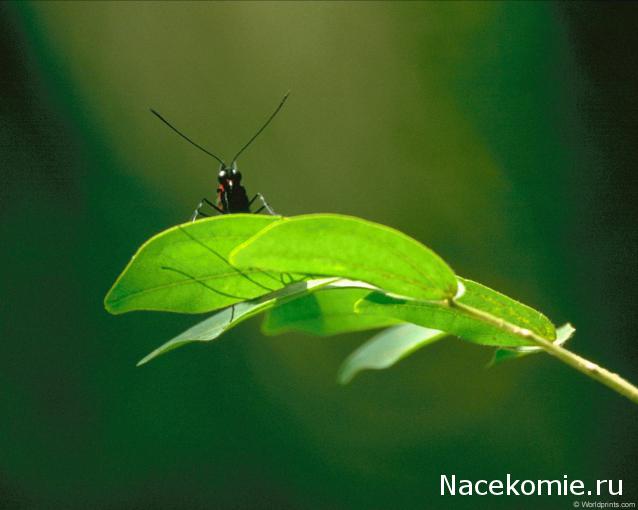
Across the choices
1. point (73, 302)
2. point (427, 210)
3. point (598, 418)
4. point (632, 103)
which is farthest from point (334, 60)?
point (598, 418)

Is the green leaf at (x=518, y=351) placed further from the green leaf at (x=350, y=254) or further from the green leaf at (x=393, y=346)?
the green leaf at (x=350, y=254)

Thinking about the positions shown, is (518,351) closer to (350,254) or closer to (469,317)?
(469,317)

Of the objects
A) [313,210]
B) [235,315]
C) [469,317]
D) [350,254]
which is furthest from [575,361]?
[313,210]

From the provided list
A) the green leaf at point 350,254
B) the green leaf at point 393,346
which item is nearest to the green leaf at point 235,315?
the green leaf at point 350,254

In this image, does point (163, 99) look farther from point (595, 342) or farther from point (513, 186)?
point (595, 342)

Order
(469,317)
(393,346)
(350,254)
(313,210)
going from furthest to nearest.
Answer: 1. (313,210)
2. (393,346)
3. (469,317)
4. (350,254)

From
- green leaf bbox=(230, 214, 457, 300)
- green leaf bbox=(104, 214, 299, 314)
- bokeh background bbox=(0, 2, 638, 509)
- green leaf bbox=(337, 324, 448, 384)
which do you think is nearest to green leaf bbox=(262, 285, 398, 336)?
green leaf bbox=(337, 324, 448, 384)
